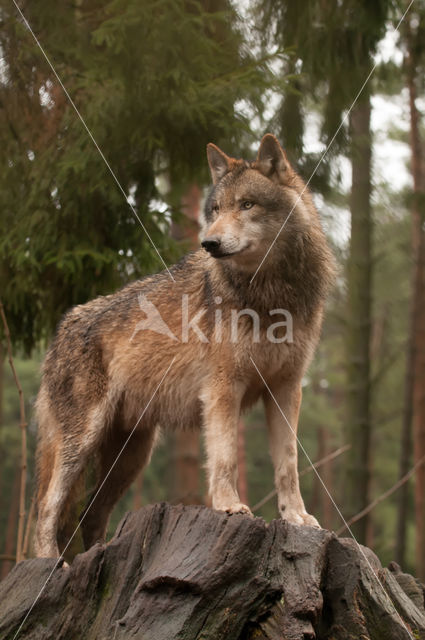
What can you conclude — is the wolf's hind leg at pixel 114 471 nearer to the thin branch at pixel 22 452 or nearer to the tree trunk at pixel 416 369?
the thin branch at pixel 22 452

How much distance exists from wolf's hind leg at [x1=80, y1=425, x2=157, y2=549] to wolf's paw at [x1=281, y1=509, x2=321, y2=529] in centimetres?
178

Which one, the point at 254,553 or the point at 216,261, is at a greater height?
the point at 216,261

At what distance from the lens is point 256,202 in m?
4.96

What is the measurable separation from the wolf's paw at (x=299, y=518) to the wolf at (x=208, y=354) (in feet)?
0.04

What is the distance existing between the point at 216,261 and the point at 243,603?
8.96 ft

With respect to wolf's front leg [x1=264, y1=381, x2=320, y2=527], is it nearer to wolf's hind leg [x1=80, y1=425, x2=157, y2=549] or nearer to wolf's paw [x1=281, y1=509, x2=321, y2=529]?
wolf's paw [x1=281, y1=509, x2=321, y2=529]

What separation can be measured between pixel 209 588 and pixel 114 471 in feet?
8.62

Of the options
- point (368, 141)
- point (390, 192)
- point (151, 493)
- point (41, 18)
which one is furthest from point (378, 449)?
point (41, 18)

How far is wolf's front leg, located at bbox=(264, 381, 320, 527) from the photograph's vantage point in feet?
16.3

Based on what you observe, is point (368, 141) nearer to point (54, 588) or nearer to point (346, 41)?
point (346, 41)

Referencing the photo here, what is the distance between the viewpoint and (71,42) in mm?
6898

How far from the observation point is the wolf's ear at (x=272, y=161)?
5.14 meters

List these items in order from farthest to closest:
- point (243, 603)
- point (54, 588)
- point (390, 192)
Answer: point (390, 192) → point (54, 588) → point (243, 603)

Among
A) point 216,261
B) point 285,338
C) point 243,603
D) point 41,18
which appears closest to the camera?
point 243,603
